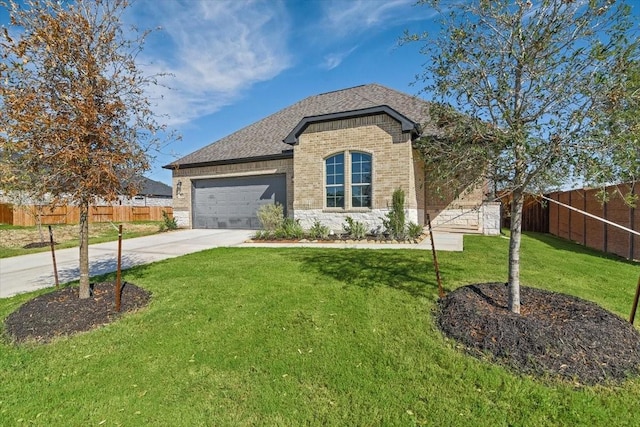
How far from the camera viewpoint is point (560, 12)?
3275mm

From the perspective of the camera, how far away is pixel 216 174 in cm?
1603

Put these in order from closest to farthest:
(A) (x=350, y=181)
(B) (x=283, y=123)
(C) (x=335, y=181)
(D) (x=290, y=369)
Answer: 1. (D) (x=290, y=369)
2. (A) (x=350, y=181)
3. (C) (x=335, y=181)
4. (B) (x=283, y=123)

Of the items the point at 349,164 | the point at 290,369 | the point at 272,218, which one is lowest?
the point at 290,369

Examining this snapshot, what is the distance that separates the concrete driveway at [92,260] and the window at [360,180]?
465 centimetres

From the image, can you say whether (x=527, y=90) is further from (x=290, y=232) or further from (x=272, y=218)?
(x=272, y=218)

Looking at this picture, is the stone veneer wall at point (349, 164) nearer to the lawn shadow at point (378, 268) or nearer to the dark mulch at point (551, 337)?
the lawn shadow at point (378, 268)

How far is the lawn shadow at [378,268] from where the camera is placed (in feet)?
17.5

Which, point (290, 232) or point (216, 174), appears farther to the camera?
point (216, 174)

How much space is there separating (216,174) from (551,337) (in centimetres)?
1541

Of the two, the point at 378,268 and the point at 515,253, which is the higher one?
the point at 515,253

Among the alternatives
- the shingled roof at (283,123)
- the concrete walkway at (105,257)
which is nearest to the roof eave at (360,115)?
the shingled roof at (283,123)

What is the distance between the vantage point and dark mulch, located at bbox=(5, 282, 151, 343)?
3906 millimetres

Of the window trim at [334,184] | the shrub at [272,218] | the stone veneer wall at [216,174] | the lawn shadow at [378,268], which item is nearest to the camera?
the lawn shadow at [378,268]

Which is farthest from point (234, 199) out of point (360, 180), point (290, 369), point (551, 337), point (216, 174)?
point (551, 337)
